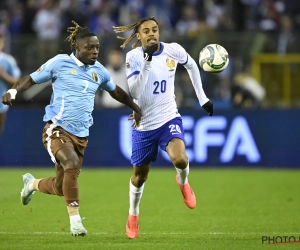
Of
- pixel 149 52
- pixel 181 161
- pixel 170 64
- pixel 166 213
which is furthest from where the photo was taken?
pixel 166 213

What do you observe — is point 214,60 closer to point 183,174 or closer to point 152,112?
point 152,112

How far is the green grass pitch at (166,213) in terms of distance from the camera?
7.76 m

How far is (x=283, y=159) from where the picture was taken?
52.7 ft

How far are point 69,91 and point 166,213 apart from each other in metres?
2.90

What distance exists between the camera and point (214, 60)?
28.5 feet

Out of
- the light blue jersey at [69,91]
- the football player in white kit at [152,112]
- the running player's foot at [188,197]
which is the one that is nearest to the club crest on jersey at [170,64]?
the football player in white kit at [152,112]

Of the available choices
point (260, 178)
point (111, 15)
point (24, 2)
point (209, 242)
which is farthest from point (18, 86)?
point (24, 2)

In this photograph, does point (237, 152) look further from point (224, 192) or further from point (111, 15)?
point (111, 15)

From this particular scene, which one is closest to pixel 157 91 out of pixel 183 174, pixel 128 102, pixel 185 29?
pixel 128 102

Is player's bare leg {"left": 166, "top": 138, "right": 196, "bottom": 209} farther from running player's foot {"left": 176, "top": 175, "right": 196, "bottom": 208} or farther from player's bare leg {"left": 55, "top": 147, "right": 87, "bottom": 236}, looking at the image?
player's bare leg {"left": 55, "top": 147, "right": 87, "bottom": 236}

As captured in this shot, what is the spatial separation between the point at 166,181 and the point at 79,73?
6.41 metres

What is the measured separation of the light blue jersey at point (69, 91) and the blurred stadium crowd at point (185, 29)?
28.0ft

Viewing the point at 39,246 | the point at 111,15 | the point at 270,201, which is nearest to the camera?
the point at 39,246

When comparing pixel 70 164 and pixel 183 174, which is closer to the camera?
pixel 70 164
